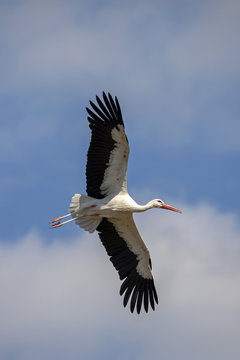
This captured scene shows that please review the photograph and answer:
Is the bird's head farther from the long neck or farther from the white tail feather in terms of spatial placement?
the white tail feather

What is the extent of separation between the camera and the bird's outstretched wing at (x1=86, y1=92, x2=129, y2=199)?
945 inches

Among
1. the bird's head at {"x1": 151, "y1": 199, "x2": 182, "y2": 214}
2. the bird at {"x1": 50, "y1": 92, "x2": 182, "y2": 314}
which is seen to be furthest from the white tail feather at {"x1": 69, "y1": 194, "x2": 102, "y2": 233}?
the bird's head at {"x1": 151, "y1": 199, "x2": 182, "y2": 214}

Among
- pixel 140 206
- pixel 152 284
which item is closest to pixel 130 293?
pixel 152 284

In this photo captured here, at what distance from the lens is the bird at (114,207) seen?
79.0 ft

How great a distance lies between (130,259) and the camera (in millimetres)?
26047

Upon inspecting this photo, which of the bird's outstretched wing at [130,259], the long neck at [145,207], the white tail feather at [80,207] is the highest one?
the long neck at [145,207]

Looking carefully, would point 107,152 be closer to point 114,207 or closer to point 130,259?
point 114,207

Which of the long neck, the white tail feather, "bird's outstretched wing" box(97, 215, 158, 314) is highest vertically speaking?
the long neck

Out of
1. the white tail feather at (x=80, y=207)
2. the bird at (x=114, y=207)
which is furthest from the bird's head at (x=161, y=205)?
the white tail feather at (x=80, y=207)

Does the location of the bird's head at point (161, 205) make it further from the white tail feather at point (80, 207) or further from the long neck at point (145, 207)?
the white tail feather at point (80, 207)

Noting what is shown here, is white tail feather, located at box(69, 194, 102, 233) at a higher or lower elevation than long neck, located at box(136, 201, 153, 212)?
lower

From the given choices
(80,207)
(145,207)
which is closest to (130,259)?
(145,207)

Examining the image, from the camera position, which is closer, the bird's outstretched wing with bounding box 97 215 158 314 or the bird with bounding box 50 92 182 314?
the bird with bounding box 50 92 182 314

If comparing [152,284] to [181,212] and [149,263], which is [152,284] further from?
[181,212]
